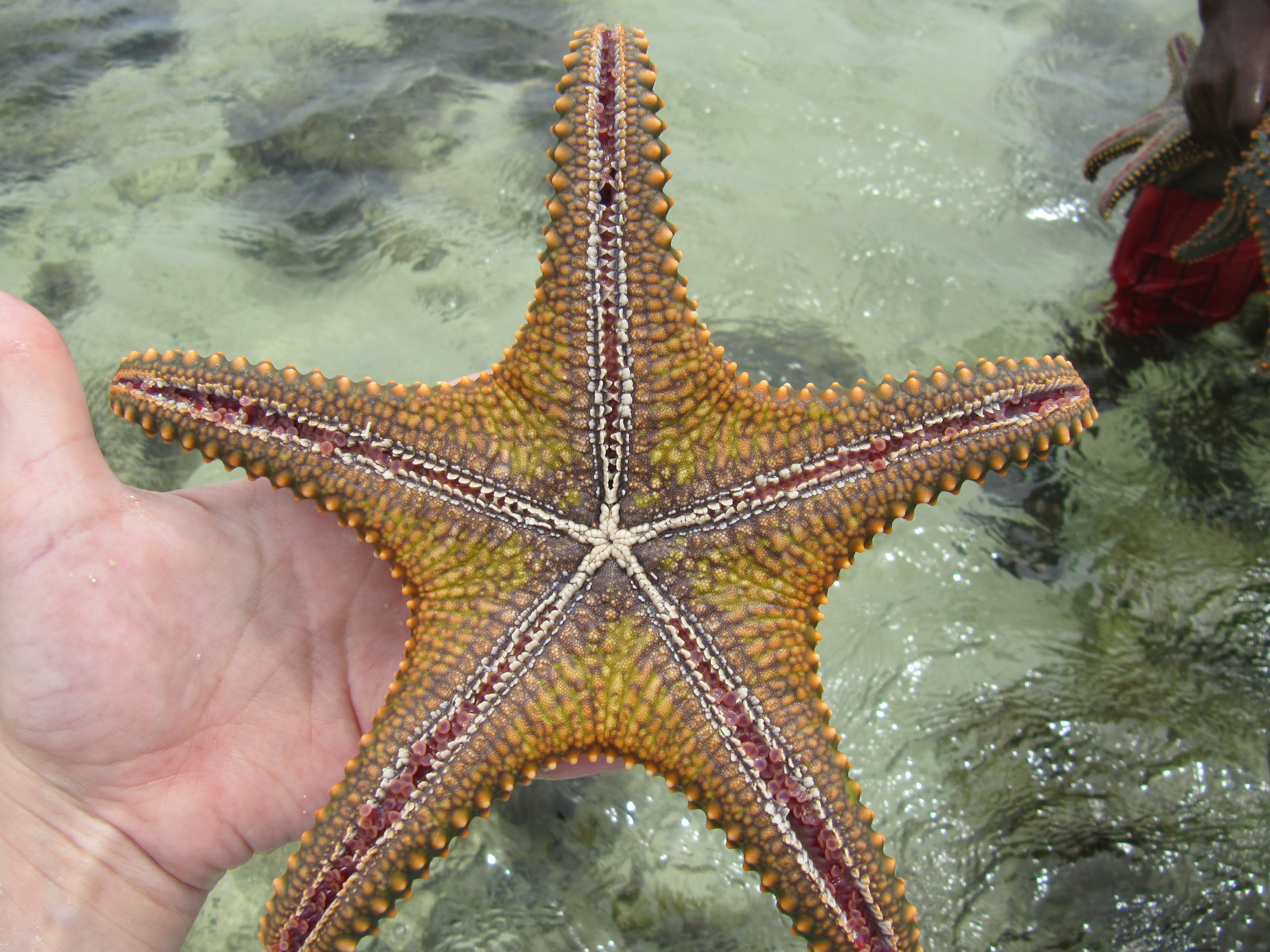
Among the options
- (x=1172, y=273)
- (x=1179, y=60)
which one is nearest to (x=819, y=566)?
(x=1172, y=273)

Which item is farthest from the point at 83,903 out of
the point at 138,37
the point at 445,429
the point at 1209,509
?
the point at 138,37

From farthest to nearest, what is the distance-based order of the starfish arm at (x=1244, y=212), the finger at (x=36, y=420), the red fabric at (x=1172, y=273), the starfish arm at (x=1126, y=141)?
the starfish arm at (x=1126, y=141) < the red fabric at (x=1172, y=273) < the starfish arm at (x=1244, y=212) < the finger at (x=36, y=420)

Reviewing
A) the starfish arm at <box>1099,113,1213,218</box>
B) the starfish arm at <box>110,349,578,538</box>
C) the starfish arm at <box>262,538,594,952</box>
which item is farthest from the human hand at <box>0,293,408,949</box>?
the starfish arm at <box>1099,113,1213,218</box>

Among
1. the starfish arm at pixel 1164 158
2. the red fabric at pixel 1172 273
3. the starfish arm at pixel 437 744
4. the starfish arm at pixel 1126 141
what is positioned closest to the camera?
the starfish arm at pixel 437 744

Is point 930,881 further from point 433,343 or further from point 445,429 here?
point 433,343

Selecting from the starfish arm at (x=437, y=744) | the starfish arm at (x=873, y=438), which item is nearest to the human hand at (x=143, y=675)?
the starfish arm at (x=437, y=744)

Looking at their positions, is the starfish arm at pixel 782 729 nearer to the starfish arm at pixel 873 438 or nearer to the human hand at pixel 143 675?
the starfish arm at pixel 873 438

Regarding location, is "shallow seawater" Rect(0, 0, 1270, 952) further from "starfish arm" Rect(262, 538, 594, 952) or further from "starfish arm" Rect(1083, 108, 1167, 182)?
"starfish arm" Rect(262, 538, 594, 952)
